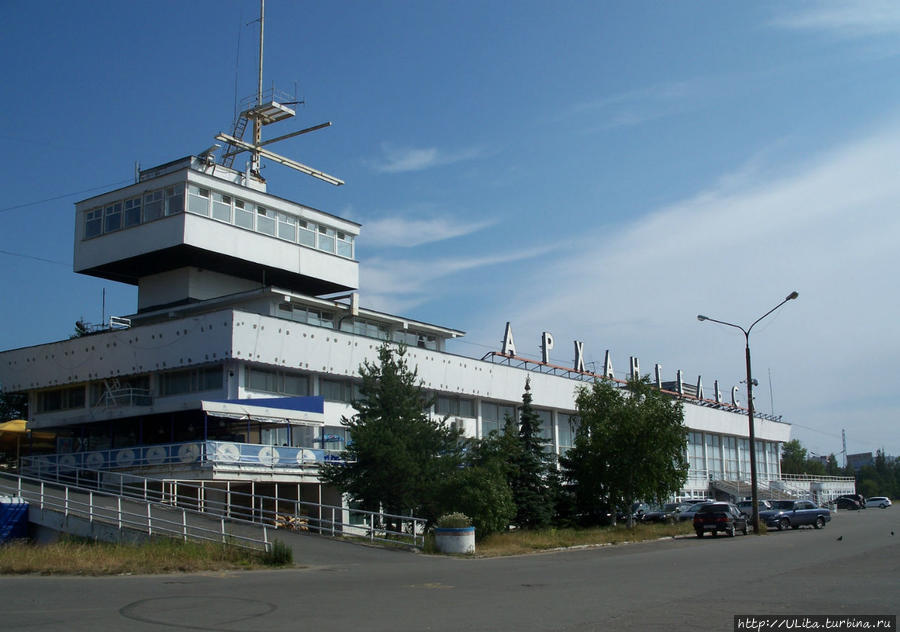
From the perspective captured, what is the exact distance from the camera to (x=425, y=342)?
53219 mm

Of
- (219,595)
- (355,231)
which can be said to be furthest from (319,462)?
(219,595)

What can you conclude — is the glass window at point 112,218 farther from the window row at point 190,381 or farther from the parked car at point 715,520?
the parked car at point 715,520

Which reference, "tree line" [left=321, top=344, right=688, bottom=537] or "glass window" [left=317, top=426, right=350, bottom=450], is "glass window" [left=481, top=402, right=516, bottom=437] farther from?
"glass window" [left=317, top=426, right=350, bottom=450]

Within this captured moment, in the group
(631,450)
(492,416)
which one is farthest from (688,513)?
(492,416)

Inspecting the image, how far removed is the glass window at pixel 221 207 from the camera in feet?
147

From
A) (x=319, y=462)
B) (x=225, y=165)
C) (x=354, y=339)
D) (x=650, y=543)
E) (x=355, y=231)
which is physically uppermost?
(x=225, y=165)

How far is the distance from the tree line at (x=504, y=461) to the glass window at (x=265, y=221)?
13406mm

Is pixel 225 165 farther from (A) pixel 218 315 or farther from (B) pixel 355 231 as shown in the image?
(A) pixel 218 315

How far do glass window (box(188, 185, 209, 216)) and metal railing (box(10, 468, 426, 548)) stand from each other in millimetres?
14323

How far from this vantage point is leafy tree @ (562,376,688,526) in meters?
41.6

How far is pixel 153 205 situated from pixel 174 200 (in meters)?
1.65

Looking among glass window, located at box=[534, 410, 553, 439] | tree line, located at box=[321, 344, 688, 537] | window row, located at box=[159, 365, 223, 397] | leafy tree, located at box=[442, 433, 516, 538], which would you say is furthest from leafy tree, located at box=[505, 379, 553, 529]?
glass window, located at box=[534, 410, 553, 439]

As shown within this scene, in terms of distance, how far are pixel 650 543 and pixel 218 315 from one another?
71.8ft

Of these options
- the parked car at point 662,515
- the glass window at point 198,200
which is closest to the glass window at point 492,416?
the parked car at point 662,515
